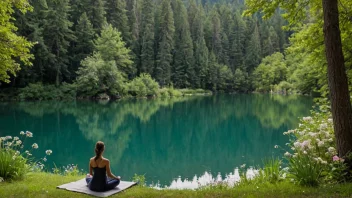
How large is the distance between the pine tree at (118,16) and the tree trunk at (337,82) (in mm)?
51951

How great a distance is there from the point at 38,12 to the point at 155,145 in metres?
→ 32.7

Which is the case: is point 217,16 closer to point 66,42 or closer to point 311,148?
point 66,42

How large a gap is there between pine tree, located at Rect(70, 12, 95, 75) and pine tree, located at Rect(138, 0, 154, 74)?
11.6 meters

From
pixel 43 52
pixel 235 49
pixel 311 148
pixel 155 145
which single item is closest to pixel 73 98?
pixel 43 52

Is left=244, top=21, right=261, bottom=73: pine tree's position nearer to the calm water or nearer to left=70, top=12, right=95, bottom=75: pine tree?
left=70, top=12, right=95, bottom=75: pine tree

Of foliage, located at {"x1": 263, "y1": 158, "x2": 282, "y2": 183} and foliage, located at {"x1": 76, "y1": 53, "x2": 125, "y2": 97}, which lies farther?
foliage, located at {"x1": 76, "y1": 53, "x2": 125, "y2": 97}

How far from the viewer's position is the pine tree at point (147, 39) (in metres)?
57.2

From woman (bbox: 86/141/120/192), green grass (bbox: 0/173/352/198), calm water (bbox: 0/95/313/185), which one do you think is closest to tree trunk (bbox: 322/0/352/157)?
green grass (bbox: 0/173/352/198)

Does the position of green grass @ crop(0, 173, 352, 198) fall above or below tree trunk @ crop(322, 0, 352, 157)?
below

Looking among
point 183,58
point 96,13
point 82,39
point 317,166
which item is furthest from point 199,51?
point 317,166

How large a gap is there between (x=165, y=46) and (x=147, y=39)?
11.5ft

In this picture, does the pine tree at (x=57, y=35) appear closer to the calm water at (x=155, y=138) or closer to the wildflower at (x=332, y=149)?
the calm water at (x=155, y=138)

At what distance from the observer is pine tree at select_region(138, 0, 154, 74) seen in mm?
57169

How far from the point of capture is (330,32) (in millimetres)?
5340
